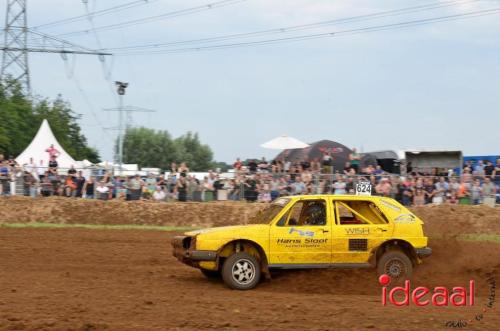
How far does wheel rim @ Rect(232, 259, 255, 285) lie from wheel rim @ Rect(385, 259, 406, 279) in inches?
82.8

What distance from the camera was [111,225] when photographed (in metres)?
21.7

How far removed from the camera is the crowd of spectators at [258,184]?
73.9ft

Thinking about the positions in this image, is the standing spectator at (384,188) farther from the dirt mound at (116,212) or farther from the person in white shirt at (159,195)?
the person in white shirt at (159,195)

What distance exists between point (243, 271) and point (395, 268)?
2.37m

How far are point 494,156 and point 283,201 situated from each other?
18.5 meters

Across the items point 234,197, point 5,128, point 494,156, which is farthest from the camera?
point 5,128

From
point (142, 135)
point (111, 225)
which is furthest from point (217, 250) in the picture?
point (142, 135)

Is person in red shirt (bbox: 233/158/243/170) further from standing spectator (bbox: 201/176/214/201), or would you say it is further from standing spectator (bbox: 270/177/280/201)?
standing spectator (bbox: 270/177/280/201)

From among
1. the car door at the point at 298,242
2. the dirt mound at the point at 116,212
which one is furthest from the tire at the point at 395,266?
the dirt mound at the point at 116,212

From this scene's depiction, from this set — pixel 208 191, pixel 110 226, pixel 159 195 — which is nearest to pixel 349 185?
pixel 208 191

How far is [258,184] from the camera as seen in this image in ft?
76.8

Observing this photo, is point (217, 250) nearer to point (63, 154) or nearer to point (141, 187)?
point (141, 187)

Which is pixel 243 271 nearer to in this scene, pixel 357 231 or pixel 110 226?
pixel 357 231

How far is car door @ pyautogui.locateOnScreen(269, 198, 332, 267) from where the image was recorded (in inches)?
421
